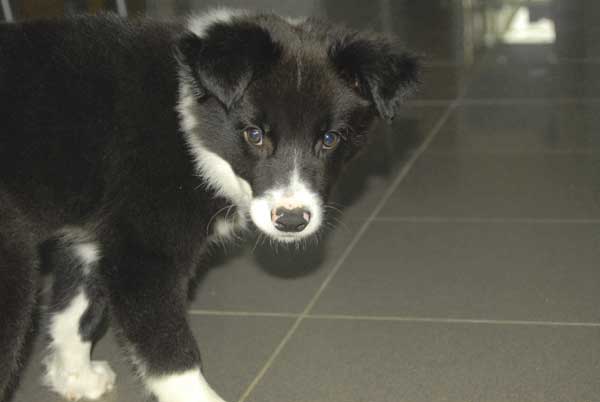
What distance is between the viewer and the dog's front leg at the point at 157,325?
107 inches

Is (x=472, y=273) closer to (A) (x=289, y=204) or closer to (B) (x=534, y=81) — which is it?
(A) (x=289, y=204)

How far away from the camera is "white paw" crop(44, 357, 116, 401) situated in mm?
3105

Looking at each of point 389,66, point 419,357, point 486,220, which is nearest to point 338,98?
point 389,66

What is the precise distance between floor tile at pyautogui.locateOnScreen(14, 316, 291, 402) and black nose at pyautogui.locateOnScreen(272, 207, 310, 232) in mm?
671

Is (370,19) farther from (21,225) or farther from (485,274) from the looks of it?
(21,225)

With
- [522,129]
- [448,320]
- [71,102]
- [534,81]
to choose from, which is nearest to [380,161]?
[522,129]

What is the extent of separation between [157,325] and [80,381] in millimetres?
554

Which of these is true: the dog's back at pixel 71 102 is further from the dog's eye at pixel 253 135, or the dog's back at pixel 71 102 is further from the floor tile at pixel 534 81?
the floor tile at pixel 534 81

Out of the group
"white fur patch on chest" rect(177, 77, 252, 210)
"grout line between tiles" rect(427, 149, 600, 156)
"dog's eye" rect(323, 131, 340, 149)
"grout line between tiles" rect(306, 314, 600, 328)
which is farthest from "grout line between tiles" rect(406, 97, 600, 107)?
"white fur patch on chest" rect(177, 77, 252, 210)

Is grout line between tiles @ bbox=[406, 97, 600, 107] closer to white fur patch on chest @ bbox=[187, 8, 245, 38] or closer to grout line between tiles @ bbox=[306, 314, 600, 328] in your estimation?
grout line between tiles @ bbox=[306, 314, 600, 328]

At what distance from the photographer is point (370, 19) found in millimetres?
8016

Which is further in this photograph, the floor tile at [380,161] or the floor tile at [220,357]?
the floor tile at [380,161]

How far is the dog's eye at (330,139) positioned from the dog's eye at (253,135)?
0.63 ft

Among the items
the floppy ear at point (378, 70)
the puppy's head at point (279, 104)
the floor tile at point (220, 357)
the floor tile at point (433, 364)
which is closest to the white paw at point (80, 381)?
the floor tile at point (220, 357)
